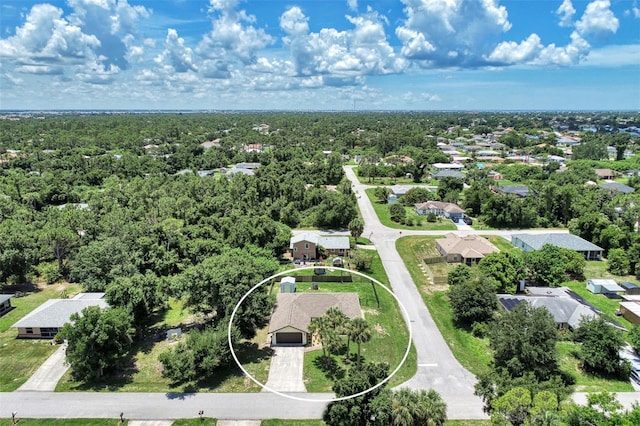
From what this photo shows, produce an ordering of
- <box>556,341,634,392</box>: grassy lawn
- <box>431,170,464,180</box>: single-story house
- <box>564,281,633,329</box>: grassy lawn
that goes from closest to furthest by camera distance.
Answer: <box>556,341,634,392</box>: grassy lawn → <box>564,281,633,329</box>: grassy lawn → <box>431,170,464,180</box>: single-story house

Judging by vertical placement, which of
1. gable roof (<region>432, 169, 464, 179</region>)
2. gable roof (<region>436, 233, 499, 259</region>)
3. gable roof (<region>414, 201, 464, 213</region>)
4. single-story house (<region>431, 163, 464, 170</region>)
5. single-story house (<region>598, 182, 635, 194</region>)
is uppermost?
single-story house (<region>431, 163, 464, 170</region>)

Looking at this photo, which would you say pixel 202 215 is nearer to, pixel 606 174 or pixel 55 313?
pixel 55 313

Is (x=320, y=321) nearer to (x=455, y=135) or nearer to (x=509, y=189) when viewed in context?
(x=509, y=189)

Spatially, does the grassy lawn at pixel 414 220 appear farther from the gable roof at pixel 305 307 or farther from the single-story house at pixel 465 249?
the gable roof at pixel 305 307

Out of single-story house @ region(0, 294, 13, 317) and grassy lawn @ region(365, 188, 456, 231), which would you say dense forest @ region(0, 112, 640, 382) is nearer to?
single-story house @ region(0, 294, 13, 317)

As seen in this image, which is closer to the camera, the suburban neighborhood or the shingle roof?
the suburban neighborhood

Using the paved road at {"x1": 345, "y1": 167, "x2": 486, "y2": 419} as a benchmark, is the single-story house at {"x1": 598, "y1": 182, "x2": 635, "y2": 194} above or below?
above

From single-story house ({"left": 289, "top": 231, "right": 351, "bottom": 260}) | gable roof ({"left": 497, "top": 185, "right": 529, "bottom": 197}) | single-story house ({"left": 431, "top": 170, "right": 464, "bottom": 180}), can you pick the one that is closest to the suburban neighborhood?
single-story house ({"left": 289, "top": 231, "right": 351, "bottom": 260})
